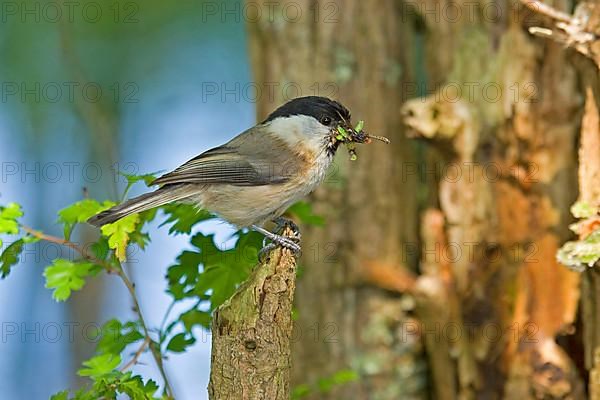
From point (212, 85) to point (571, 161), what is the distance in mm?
4009

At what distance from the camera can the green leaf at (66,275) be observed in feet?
6.80

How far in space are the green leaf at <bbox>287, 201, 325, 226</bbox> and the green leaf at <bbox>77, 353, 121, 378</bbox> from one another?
754 millimetres

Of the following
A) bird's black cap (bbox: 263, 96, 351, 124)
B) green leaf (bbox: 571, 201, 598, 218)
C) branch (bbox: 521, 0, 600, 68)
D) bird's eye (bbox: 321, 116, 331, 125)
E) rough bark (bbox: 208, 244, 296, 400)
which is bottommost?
rough bark (bbox: 208, 244, 296, 400)

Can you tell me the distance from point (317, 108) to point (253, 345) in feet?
3.36

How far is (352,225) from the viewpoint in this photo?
10.6ft

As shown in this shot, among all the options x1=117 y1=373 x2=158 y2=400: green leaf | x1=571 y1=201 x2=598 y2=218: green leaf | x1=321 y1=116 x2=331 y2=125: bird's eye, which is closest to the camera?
x1=117 y1=373 x2=158 y2=400: green leaf

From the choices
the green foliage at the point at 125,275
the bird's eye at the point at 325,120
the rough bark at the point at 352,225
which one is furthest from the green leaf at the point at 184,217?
the rough bark at the point at 352,225

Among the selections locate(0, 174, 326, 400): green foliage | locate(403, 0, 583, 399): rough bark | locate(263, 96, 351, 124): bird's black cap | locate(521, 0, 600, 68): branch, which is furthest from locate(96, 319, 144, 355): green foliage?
locate(521, 0, 600, 68): branch

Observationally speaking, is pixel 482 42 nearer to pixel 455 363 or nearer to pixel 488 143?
pixel 488 143

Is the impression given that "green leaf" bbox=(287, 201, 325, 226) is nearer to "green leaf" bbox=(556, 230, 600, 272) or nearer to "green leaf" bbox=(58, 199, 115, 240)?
"green leaf" bbox=(58, 199, 115, 240)

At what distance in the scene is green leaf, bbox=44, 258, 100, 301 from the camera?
207 centimetres

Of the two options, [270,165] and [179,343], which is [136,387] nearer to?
[179,343]

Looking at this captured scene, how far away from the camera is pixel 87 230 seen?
19.0 feet

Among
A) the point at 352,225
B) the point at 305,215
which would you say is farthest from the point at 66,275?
the point at 352,225
